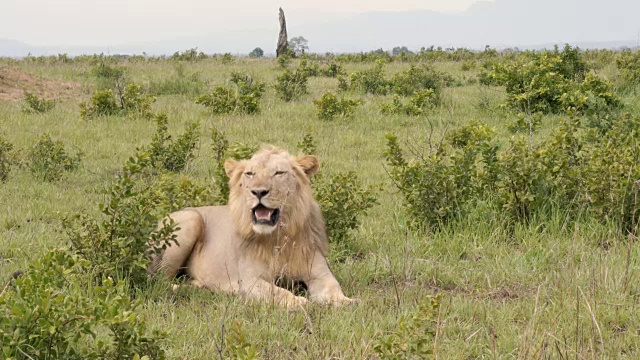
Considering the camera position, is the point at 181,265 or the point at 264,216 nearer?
the point at 264,216

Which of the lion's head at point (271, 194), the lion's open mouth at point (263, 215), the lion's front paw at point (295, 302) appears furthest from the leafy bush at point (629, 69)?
the lion's front paw at point (295, 302)

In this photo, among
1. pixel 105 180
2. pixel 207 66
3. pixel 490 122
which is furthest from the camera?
pixel 207 66

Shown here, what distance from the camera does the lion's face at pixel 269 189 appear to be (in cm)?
483

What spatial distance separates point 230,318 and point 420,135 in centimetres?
709

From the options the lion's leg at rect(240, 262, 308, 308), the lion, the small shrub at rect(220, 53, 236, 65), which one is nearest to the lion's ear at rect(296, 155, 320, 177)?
the lion

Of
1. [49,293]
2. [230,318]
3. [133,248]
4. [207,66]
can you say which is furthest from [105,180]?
[207,66]

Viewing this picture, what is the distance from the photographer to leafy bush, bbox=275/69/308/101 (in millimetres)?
14992

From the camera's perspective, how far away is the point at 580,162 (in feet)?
21.9

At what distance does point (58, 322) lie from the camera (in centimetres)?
302

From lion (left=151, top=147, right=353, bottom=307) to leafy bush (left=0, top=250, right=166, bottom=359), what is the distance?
1469 mm

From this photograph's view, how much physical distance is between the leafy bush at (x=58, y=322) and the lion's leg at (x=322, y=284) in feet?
5.35

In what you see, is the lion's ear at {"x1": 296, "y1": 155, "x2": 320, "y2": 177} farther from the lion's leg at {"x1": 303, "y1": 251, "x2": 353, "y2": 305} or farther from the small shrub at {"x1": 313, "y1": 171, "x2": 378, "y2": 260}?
the small shrub at {"x1": 313, "y1": 171, "x2": 378, "y2": 260}

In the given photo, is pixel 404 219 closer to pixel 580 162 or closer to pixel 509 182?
pixel 509 182

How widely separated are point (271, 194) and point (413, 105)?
27.5 ft
